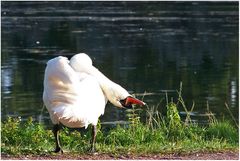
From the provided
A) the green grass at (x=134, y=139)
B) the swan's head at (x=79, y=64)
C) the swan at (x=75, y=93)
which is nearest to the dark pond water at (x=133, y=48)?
the green grass at (x=134, y=139)

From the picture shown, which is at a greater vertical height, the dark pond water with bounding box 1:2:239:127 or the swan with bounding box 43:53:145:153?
the dark pond water with bounding box 1:2:239:127

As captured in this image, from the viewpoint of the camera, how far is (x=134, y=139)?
9.99m

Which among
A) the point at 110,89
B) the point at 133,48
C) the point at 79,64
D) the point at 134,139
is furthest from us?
the point at 133,48

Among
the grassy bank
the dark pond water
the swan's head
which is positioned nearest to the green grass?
the grassy bank

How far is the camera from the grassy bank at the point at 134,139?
28.2 feet

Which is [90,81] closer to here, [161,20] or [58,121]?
[58,121]

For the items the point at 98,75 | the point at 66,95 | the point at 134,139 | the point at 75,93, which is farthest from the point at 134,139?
the point at 66,95

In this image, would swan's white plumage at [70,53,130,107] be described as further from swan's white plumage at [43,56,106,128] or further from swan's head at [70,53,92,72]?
swan's white plumage at [43,56,106,128]

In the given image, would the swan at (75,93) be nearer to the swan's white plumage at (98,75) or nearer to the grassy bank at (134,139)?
the swan's white plumage at (98,75)

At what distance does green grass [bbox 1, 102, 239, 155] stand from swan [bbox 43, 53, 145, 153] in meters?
0.47

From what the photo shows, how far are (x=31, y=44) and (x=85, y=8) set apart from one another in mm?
19751

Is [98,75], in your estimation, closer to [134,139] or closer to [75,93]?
[75,93]

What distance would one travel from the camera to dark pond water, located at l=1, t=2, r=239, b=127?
25.7 meters

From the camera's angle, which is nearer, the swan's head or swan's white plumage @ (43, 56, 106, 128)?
swan's white plumage @ (43, 56, 106, 128)
